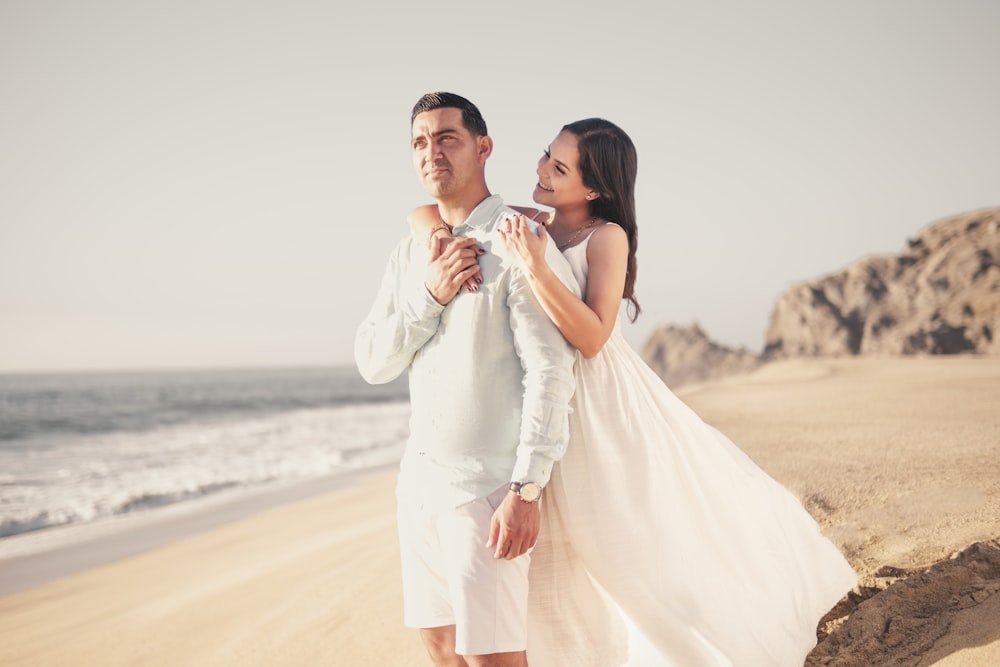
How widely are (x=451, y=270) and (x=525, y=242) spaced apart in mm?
246

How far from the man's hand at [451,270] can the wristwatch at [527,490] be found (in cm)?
61

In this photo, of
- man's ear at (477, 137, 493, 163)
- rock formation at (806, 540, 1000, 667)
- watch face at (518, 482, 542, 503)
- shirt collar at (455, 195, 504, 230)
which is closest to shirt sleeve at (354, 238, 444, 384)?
shirt collar at (455, 195, 504, 230)

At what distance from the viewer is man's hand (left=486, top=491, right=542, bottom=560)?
2176 millimetres

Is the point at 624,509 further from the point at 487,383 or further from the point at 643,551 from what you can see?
the point at 487,383

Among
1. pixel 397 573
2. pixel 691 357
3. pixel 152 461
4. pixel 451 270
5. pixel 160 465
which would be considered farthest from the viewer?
pixel 691 357

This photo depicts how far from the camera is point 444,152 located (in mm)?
2471

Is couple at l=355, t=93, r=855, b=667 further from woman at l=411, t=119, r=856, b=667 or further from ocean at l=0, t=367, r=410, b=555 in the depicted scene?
ocean at l=0, t=367, r=410, b=555

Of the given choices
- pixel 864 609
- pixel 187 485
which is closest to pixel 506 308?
pixel 864 609

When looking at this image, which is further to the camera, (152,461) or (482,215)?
(152,461)

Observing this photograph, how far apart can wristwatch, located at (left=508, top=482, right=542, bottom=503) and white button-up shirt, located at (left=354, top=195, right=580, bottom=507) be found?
0.8 inches

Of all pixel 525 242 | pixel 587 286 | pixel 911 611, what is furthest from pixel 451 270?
pixel 911 611

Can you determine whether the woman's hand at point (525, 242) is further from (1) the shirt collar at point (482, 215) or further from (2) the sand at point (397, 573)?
(2) the sand at point (397, 573)

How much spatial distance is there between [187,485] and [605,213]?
11.1 meters

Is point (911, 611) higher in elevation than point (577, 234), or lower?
lower
